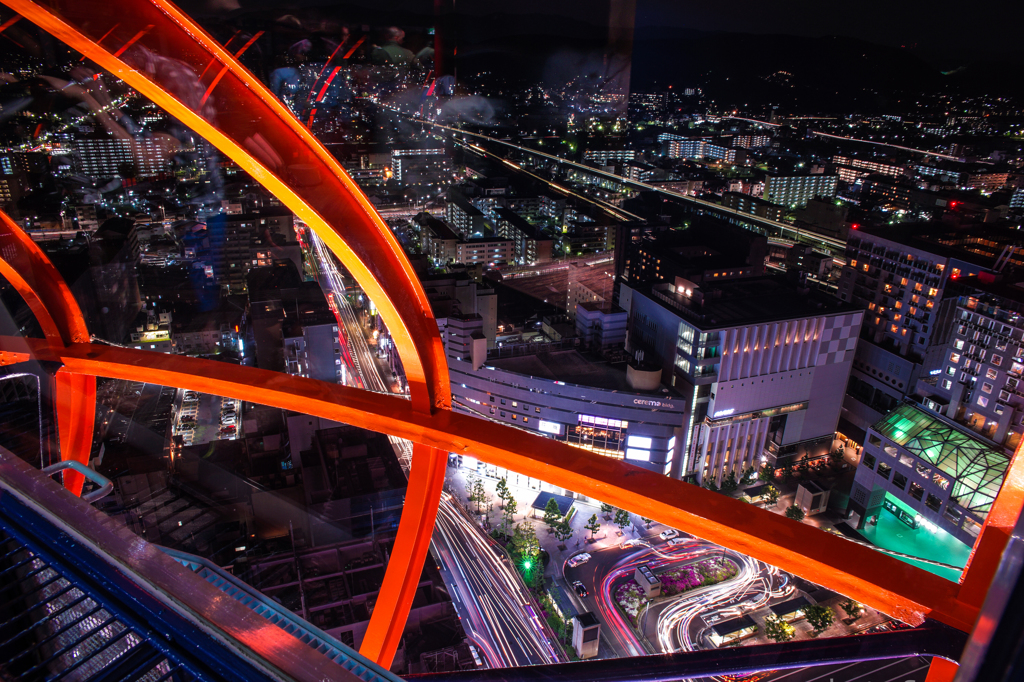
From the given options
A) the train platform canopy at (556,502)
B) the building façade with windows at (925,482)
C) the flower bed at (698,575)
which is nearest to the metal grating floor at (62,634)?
the flower bed at (698,575)

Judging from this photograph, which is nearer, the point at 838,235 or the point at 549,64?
the point at 549,64

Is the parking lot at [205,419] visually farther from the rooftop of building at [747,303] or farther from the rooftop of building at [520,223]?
the rooftop of building at [520,223]

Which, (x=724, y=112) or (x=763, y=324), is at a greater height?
(x=724, y=112)

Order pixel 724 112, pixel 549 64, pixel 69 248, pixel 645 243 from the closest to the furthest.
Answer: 1. pixel 69 248
2. pixel 549 64
3. pixel 645 243
4. pixel 724 112

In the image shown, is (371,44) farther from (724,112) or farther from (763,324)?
(724,112)

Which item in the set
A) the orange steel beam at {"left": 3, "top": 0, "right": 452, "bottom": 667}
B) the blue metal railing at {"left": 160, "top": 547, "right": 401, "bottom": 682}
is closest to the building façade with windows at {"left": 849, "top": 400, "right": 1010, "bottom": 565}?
the orange steel beam at {"left": 3, "top": 0, "right": 452, "bottom": 667}

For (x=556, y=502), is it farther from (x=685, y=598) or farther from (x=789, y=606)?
(x=789, y=606)

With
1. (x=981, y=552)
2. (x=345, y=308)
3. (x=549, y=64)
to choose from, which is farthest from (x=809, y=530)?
(x=549, y=64)

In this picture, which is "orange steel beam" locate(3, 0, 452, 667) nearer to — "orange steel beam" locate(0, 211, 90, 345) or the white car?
"orange steel beam" locate(0, 211, 90, 345)
